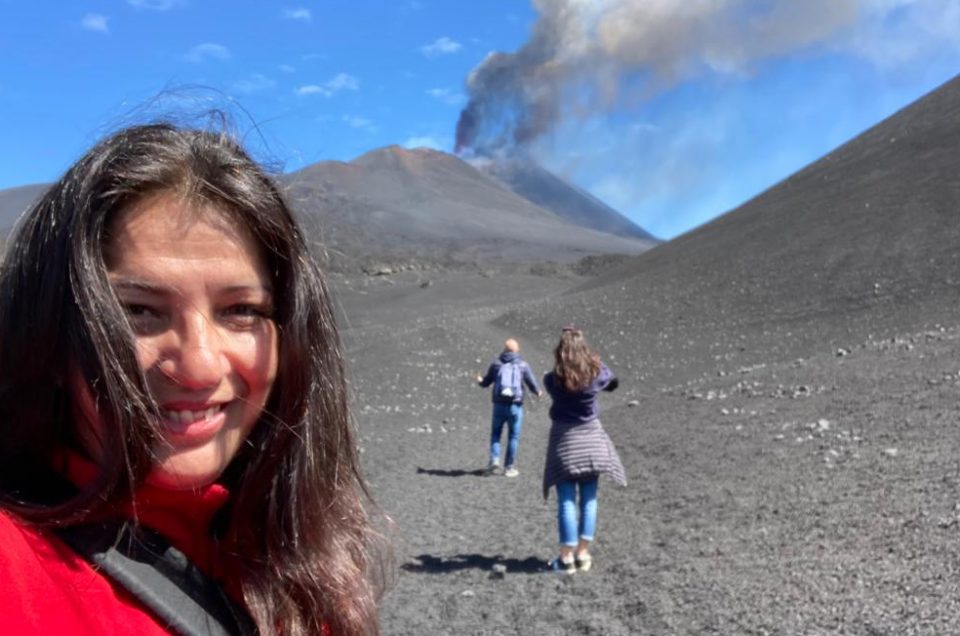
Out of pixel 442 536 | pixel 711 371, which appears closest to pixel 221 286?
pixel 442 536

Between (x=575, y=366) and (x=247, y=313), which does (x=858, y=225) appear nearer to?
(x=575, y=366)

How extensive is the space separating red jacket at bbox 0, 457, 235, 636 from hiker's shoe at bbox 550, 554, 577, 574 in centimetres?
683

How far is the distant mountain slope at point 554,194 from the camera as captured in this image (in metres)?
167

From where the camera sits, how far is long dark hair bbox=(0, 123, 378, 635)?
4.80ft

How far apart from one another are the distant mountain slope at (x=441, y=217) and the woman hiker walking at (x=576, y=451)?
58184 millimetres

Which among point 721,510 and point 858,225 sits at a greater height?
point 858,225

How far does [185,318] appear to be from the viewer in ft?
5.20

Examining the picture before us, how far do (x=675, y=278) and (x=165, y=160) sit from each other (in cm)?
3691

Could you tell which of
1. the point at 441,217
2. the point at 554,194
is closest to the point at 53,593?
the point at 441,217

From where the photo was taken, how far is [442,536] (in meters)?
10.1

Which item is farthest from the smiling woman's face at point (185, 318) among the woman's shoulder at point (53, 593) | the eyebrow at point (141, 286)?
the woman's shoulder at point (53, 593)

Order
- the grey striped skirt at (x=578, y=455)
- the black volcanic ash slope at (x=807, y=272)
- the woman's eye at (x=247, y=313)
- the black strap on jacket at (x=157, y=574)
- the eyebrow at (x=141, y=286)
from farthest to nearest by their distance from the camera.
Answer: the black volcanic ash slope at (x=807, y=272), the grey striped skirt at (x=578, y=455), the woman's eye at (x=247, y=313), the eyebrow at (x=141, y=286), the black strap on jacket at (x=157, y=574)

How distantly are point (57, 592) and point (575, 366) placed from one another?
6936 millimetres

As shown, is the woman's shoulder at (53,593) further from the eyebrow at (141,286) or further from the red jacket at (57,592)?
the eyebrow at (141,286)
